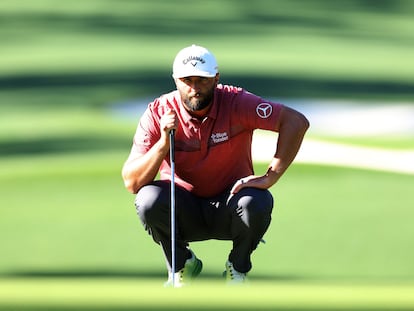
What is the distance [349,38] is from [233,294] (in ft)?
50.5

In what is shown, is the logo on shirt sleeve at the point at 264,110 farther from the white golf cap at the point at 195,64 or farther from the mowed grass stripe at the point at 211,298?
the mowed grass stripe at the point at 211,298

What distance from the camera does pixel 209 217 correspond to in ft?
24.2

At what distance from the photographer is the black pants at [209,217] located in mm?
7090

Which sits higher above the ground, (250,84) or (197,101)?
(197,101)

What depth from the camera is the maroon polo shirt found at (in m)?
7.22

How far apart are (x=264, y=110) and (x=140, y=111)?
271 inches

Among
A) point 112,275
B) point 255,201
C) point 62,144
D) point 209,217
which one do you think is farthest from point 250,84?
point 255,201

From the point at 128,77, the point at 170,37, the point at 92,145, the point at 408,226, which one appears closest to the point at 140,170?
the point at 408,226

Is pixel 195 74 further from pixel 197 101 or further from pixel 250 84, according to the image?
pixel 250 84

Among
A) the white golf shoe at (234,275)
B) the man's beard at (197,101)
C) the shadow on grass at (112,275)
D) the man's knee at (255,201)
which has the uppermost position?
the man's beard at (197,101)

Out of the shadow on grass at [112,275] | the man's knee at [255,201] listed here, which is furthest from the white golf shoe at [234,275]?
the shadow on grass at [112,275]

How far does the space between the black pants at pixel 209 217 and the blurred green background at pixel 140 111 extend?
0.33 meters

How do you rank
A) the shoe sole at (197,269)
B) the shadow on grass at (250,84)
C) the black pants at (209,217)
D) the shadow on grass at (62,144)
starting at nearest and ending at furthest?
the black pants at (209,217)
the shoe sole at (197,269)
the shadow on grass at (62,144)
the shadow on grass at (250,84)

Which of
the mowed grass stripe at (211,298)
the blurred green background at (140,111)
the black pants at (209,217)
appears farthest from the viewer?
the blurred green background at (140,111)
